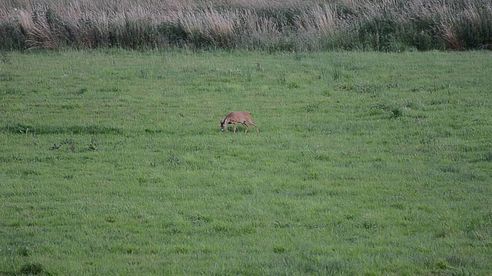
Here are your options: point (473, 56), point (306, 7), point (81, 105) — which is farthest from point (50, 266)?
point (306, 7)

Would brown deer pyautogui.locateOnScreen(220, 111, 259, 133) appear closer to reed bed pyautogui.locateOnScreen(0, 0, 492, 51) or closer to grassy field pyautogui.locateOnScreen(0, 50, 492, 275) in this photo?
grassy field pyautogui.locateOnScreen(0, 50, 492, 275)

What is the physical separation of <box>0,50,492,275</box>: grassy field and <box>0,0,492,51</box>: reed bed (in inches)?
114

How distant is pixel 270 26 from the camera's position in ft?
77.9

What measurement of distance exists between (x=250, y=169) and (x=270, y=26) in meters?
13.2

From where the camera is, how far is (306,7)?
25391 mm

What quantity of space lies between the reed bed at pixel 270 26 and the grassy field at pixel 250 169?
114 inches

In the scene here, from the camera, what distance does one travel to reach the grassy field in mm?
7762

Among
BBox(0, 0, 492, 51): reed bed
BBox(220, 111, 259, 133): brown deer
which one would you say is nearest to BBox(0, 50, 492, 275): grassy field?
BBox(220, 111, 259, 133): brown deer

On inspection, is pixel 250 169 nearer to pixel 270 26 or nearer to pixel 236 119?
pixel 236 119

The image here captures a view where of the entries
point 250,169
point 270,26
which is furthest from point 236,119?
point 270,26

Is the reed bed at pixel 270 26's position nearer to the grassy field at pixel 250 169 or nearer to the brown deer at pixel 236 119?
the grassy field at pixel 250 169

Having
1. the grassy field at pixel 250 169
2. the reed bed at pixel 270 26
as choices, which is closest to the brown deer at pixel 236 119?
the grassy field at pixel 250 169

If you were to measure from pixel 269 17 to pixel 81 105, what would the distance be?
35.6ft

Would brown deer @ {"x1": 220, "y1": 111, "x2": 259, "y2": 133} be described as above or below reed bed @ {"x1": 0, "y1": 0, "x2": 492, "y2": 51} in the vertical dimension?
below
